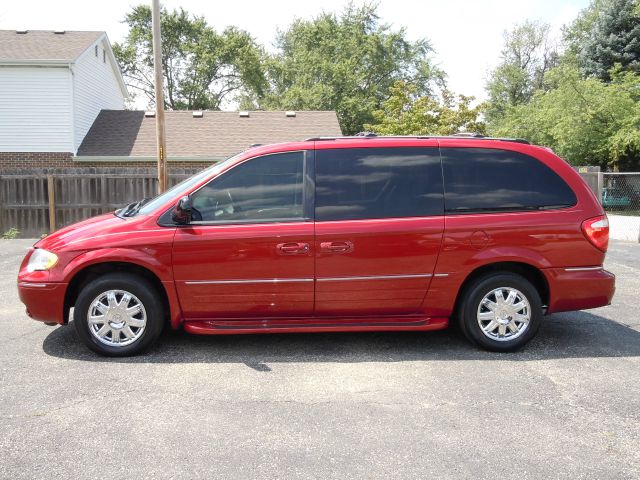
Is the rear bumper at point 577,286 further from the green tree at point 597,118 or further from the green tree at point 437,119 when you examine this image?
the green tree at point 597,118

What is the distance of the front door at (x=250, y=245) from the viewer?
15.5ft

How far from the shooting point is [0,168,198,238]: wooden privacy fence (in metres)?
14.3

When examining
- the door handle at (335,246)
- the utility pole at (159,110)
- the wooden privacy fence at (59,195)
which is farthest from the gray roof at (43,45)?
the door handle at (335,246)

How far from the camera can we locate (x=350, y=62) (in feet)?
137

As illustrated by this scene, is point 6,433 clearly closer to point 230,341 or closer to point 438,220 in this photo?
point 230,341

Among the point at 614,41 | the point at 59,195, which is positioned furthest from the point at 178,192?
the point at 614,41

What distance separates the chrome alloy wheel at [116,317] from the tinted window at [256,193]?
915 millimetres

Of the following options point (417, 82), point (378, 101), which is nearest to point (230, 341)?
point (378, 101)

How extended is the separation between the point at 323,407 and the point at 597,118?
25544 millimetres

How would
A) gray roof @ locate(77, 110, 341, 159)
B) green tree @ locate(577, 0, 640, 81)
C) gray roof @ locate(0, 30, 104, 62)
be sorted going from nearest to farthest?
gray roof @ locate(0, 30, 104, 62) → gray roof @ locate(77, 110, 341, 159) → green tree @ locate(577, 0, 640, 81)

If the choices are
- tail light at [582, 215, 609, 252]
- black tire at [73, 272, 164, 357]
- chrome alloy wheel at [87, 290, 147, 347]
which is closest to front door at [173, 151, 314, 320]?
black tire at [73, 272, 164, 357]

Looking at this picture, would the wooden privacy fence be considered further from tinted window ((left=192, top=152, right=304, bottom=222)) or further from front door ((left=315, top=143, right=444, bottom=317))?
front door ((left=315, top=143, right=444, bottom=317))

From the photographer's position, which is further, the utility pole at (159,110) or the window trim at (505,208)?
the utility pole at (159,110)

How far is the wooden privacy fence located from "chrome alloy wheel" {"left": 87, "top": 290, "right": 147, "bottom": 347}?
1027 cm
